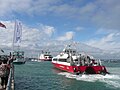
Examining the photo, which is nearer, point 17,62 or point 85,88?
point 85,88

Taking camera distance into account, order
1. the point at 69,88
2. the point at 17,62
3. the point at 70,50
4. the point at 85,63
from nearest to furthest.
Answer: the point at 69,88 → the point at 85,63 → the point at 70,50 → the point at 17,62

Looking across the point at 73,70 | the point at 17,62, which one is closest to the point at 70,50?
the point at 73,70

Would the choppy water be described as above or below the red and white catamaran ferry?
below

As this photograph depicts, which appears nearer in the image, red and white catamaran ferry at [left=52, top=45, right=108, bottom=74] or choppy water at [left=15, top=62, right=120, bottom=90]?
choppy water at [left=15, top=62, right=120, bottom=90]

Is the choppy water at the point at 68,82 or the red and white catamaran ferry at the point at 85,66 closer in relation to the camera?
the choppy water at the point at 68,82

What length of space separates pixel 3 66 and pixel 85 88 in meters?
20.7

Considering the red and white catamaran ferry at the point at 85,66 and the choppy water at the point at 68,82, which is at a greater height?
the red and white catamaran ferry at the point at 85,66

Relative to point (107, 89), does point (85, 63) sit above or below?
above

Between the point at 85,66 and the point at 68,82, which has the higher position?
the point at 85,66

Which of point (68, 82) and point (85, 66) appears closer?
point (68, 82)

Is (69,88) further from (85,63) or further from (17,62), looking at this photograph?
(17,62)

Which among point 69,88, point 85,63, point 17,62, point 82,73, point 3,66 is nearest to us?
point 3,66

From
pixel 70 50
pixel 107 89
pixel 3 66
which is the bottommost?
pixel 107 89

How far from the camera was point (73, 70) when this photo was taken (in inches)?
2248
